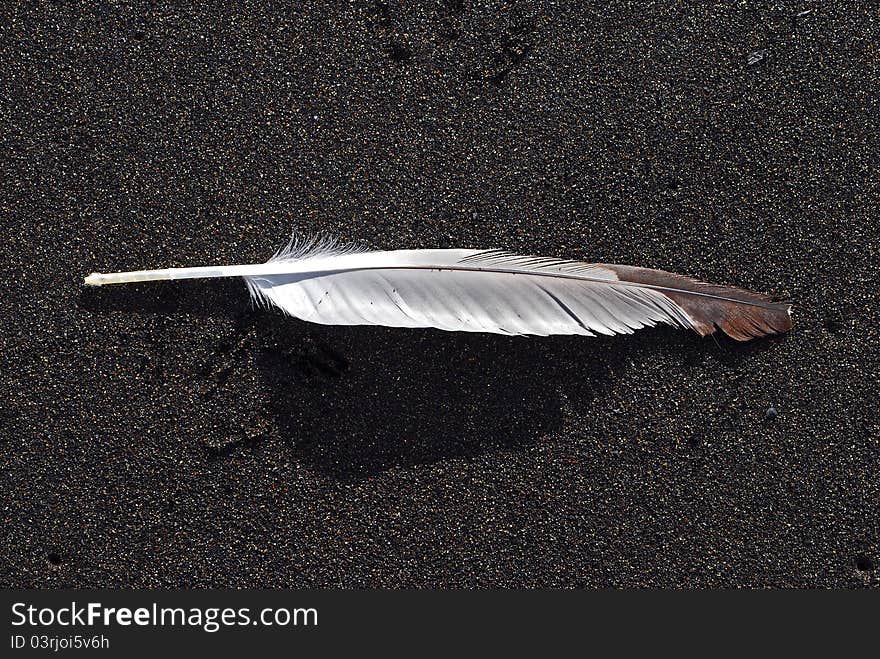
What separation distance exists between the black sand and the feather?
16cm

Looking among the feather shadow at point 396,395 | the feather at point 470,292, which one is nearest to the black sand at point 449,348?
the feather shadow at point 396,395

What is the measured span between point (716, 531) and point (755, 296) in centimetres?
79

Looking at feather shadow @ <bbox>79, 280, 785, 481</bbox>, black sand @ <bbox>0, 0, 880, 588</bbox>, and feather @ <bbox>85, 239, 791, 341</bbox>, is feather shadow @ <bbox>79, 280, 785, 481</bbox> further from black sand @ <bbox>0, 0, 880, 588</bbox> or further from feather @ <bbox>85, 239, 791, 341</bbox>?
feather @ <bbox>85, 239, 791, 341</bbox>

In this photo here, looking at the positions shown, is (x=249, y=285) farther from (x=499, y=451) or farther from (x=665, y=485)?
(x=665, y=485)

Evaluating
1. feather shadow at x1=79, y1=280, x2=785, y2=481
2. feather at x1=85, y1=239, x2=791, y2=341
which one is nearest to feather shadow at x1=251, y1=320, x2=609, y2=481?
feather shadow at x1=79, y1=280, x2=785, y2=481

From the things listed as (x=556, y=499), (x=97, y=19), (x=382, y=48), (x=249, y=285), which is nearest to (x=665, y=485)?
(x=556, y=499)

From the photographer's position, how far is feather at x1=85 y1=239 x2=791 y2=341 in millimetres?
1884

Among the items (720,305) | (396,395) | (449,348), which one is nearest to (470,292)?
Result: (449,348)

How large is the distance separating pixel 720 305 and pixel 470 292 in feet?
2.66

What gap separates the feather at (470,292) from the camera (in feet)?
6.18

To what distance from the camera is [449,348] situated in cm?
204

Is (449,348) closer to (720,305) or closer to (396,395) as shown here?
(396,395)

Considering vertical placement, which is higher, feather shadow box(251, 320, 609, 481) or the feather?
the feather

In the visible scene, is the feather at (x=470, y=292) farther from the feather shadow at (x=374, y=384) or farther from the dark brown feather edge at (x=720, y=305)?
the feather shadow at (x=374, y=384)
